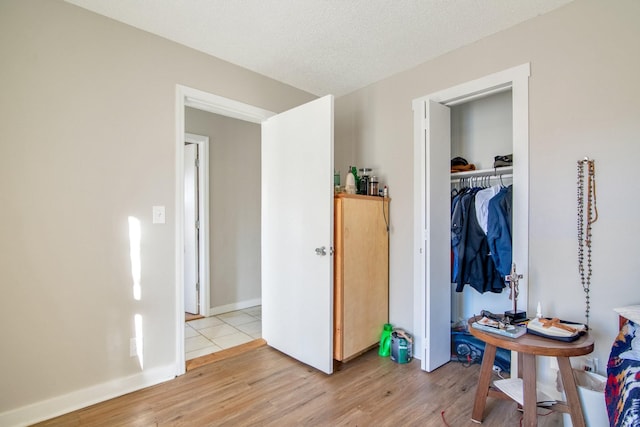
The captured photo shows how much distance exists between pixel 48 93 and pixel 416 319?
120 inches

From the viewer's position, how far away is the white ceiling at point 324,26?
195 centimetres

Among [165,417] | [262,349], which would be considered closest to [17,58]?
[165,417]

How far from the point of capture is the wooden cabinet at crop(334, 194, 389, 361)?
7.98 feet

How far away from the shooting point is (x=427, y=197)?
242 cm

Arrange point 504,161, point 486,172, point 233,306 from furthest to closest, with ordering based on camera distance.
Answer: point 233,306, point 486,172, point 504,161

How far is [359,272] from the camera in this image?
2576 mm

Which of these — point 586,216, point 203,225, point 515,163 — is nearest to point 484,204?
point 515,163

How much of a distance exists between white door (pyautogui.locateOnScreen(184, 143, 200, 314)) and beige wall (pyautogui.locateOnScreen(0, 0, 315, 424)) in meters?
1.48

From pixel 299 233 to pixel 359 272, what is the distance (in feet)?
1.97

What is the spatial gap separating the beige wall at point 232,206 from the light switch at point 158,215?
1.53 meters

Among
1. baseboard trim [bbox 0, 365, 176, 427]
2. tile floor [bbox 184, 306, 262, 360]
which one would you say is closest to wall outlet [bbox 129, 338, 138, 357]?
baseboard trim [bbox 0, 365, 176, 427]

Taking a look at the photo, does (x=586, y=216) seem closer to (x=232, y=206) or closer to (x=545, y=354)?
(x=545, y=354)

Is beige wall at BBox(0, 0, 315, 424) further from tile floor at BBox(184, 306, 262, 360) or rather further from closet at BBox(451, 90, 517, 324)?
closet at BBox(451, 90, 517, 324)

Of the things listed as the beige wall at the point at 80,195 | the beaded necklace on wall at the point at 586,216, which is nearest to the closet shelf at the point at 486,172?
the beaded necklace on wall at the point at 586,216
